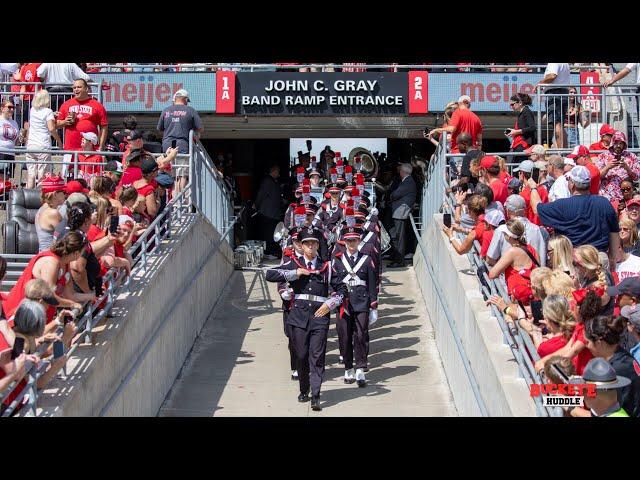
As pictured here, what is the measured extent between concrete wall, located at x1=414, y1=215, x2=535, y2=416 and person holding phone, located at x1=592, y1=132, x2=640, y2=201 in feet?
5.74

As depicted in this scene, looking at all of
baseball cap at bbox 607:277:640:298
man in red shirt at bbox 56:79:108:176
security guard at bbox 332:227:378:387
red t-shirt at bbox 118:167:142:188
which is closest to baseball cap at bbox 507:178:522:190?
security guard at bbox 332:227:378:387

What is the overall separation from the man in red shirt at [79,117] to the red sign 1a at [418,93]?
5.80 m

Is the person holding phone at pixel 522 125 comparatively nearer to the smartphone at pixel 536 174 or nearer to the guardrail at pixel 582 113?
the guardrail at pixel 582 113

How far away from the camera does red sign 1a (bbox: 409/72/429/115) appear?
1880 centimetres

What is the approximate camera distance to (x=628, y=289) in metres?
8.51

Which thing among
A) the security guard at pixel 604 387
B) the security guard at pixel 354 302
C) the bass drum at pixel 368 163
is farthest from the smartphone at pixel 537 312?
the bass drum at pixel 368 163

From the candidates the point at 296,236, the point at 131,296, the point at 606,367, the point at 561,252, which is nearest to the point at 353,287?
the point at 296,236

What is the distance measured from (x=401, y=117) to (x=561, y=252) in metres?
10.0

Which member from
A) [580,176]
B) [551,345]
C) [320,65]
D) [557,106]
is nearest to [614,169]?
[580,176]

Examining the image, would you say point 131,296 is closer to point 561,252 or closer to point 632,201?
point 561,252

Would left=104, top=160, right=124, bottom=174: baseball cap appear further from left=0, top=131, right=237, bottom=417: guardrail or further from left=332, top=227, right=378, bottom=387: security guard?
left=332, top=227, right=378, bottom=387: security guard

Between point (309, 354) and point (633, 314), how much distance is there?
4.27 metres

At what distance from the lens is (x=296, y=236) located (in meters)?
12.4

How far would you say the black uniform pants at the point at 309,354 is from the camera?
1161 centimetres
